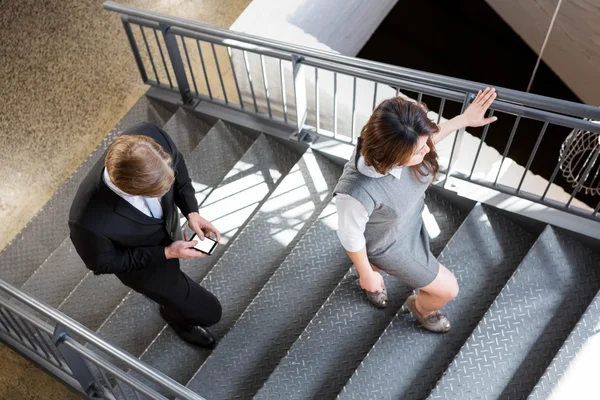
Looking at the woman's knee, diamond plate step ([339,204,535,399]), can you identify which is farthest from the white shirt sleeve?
diamond plate step ([339,204,535,399])

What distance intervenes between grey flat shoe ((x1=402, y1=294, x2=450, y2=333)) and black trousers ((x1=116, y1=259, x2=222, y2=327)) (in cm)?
110

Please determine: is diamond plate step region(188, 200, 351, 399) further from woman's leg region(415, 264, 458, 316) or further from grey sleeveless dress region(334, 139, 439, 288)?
grey sleeveless dress region(334, 139, 439, 288)

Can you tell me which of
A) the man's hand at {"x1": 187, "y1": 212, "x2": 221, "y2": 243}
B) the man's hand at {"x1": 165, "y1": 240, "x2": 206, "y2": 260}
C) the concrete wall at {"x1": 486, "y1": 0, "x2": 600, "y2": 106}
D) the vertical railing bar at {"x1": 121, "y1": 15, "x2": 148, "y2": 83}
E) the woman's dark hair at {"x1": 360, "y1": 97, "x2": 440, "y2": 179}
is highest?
the concrete wall at {"x1": 486, "y1": 0, "x2": 600, "y2": 106}

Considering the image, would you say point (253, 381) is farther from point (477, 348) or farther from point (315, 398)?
point (477, 348)

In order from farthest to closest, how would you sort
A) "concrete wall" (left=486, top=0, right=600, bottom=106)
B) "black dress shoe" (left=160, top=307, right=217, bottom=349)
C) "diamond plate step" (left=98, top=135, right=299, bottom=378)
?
"concrete wall" (left=486, top=0, right=600, bottom=106) < "diamond plate step" (left=98, top=135, right=299, bottom=378) < "black dress shoe" (left=160, top=307, right=217, bottom=349)

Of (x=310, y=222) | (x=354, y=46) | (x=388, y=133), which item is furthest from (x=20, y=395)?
(x=354, y=46)

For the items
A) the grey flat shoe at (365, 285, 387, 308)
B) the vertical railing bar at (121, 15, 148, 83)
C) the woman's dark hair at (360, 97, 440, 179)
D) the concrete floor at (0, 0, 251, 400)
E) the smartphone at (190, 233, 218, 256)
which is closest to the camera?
the woman's dark hair at (360, 97, 440, 179)

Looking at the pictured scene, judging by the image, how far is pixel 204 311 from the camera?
350 cm

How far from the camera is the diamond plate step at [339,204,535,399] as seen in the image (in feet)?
11.0

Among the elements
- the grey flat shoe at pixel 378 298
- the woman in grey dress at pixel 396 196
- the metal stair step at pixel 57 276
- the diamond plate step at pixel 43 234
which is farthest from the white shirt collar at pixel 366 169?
the diamond plate step at pixel 43 234

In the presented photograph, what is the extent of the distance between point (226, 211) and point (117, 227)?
1.69 meters

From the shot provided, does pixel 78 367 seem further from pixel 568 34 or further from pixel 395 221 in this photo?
pixel 568 34

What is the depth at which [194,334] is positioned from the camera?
3730mm

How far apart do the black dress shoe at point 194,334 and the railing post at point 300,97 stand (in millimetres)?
1414
